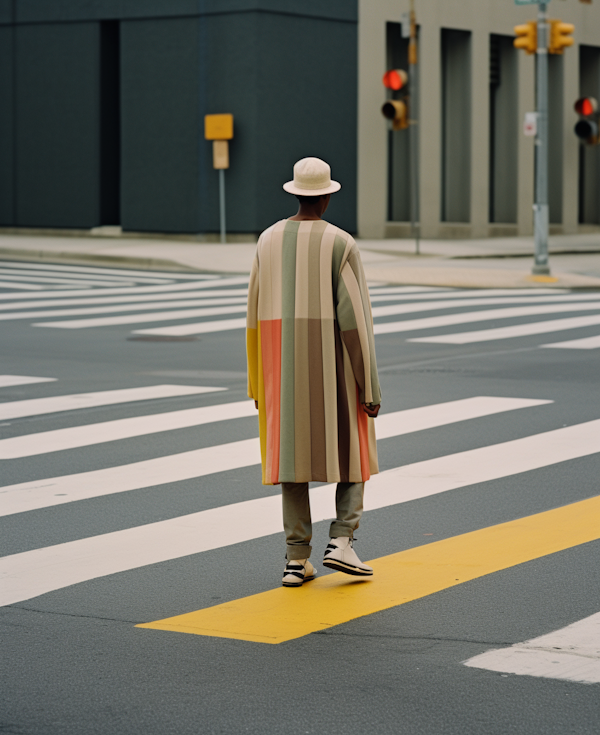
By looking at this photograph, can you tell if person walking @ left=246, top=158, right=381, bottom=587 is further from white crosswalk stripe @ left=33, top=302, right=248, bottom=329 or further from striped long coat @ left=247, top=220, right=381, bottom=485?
white crosswalk stripe @ left=33, top=302, right=248, bottom=329

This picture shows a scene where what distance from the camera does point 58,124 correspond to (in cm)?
3328

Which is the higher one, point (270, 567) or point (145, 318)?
point (145, 318)

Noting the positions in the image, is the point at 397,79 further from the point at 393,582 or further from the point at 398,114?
the point at 393,582

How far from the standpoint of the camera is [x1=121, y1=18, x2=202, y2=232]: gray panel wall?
3173cm

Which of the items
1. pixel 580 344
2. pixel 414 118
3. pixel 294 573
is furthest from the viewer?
pixel 414 118

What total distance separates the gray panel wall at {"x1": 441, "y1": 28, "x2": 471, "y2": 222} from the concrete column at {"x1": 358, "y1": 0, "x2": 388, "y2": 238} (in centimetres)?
296

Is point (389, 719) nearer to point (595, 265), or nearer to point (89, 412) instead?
point (89, 412)

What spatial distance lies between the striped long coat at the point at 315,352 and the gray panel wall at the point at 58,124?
2825cm

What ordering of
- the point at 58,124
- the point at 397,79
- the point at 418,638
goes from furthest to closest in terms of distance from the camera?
the point at 58,124, the point at 397,79, the point at 418,638

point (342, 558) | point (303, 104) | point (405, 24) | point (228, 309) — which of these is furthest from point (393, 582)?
point (303, 104)

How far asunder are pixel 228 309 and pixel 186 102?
14.2 m

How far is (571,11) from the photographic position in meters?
38.3

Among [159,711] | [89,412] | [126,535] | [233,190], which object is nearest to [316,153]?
[233,190]

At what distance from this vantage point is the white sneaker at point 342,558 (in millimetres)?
5520
